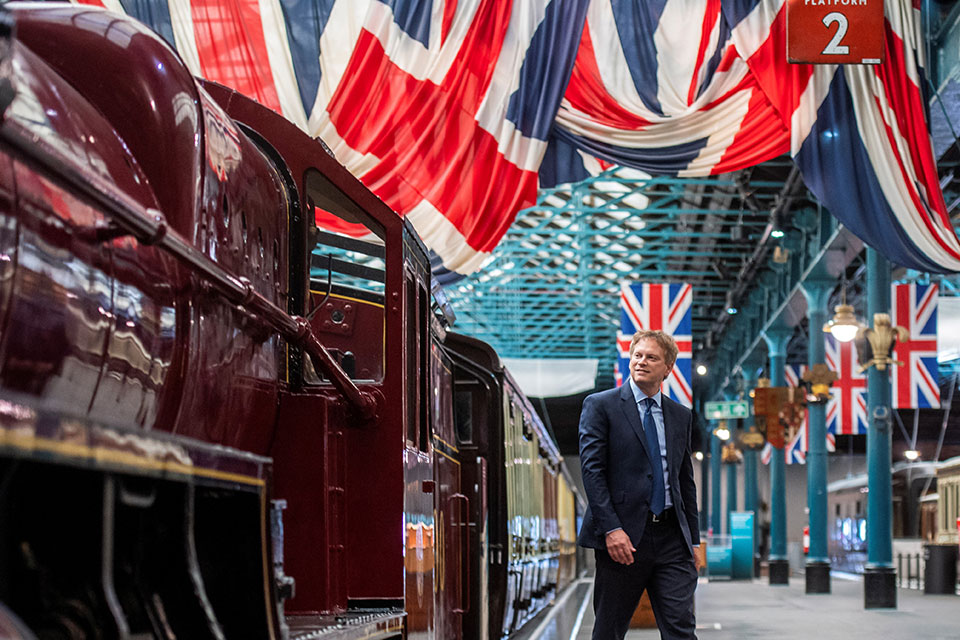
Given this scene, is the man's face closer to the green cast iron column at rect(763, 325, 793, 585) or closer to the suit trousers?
the suit trousers

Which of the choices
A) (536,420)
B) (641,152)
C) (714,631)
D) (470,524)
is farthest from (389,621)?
(536,420)

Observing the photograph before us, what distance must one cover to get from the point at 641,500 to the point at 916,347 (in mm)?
13441

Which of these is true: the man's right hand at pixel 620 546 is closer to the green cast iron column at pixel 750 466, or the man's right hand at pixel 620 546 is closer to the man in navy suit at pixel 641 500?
the man in navy suit at pixel 641 500

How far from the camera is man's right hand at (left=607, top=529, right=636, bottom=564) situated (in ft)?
16.6

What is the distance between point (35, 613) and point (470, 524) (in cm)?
570

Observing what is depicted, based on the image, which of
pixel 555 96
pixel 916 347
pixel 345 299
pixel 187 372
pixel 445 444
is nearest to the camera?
pixel 187 372

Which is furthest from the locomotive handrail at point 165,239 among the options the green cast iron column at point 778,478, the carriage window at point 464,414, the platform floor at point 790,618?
the green cast iron column at point 778,478

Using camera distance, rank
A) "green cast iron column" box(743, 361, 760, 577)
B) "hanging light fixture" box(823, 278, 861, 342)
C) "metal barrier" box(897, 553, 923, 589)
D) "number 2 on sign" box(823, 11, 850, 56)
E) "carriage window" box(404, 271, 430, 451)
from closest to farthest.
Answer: "carriage window" box(404, 271, 430, 451)
"number 2 on sign" box(823, 11, 850, 56)
"hanging light fixture" box(823, 278, 861, 342)
"metal barrier" box(897, 553, 923, 589)
"green cast iron column" box(743, 361, 760, 577)

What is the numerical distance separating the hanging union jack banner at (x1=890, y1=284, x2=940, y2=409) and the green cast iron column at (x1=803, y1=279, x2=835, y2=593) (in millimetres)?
3023

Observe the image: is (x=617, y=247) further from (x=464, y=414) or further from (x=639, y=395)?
(x=639, y=395)

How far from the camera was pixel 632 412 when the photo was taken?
5391 millimetres

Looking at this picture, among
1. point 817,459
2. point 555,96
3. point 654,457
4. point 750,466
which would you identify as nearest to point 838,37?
point 555,96

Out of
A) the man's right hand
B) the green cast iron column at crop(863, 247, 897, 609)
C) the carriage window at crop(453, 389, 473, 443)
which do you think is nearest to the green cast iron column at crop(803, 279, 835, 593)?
the green cast iron column at crop(863, 247, 897, 609)

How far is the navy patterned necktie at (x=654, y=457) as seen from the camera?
17.2ft
